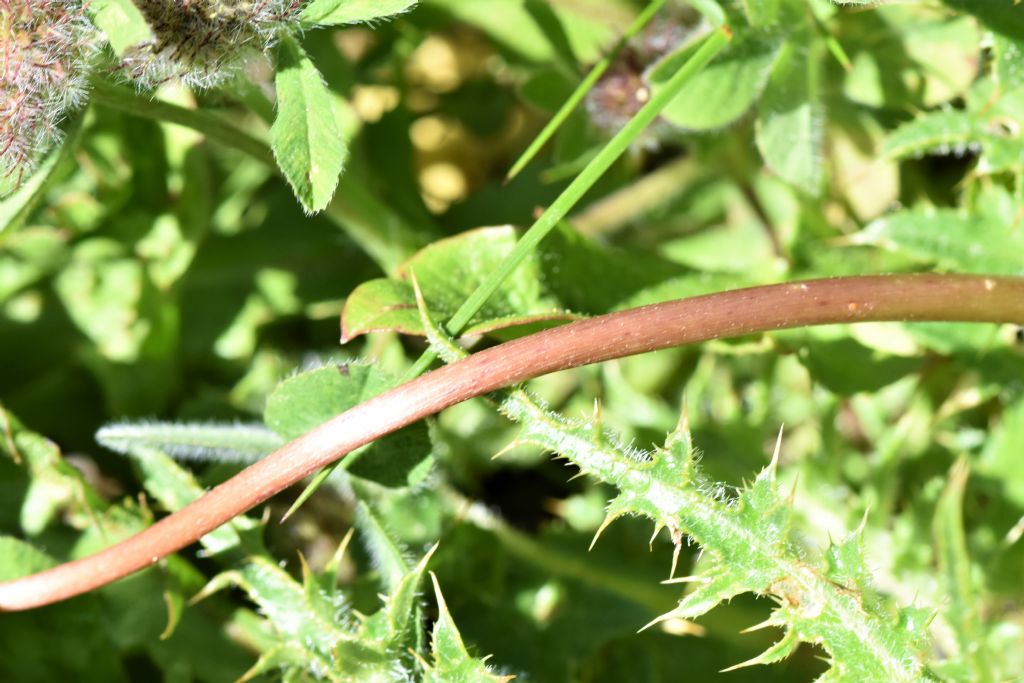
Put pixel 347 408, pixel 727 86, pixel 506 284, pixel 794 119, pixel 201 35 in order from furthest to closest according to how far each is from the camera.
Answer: pixel 794 119 → pixel 727 86 → pixel 506 284 → pixel 347 408 → pixel 201 35

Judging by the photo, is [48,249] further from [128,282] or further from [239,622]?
[239,622]

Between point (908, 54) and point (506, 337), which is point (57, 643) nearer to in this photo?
point (506, 337)

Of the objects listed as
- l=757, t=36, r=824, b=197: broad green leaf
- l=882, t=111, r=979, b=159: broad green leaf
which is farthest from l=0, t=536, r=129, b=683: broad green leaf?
l=882, t=111, r=979, b=159: broad green leaf

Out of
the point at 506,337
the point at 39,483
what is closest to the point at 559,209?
the point at 506,337

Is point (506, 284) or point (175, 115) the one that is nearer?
point (175, 115)

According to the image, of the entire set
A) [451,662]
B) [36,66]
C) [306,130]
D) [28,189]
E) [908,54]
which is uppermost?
[36,66]

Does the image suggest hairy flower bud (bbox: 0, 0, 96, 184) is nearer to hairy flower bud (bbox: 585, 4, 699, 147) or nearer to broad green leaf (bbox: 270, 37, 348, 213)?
broad green leaf (bbox: 270, 37, 348, 213)
